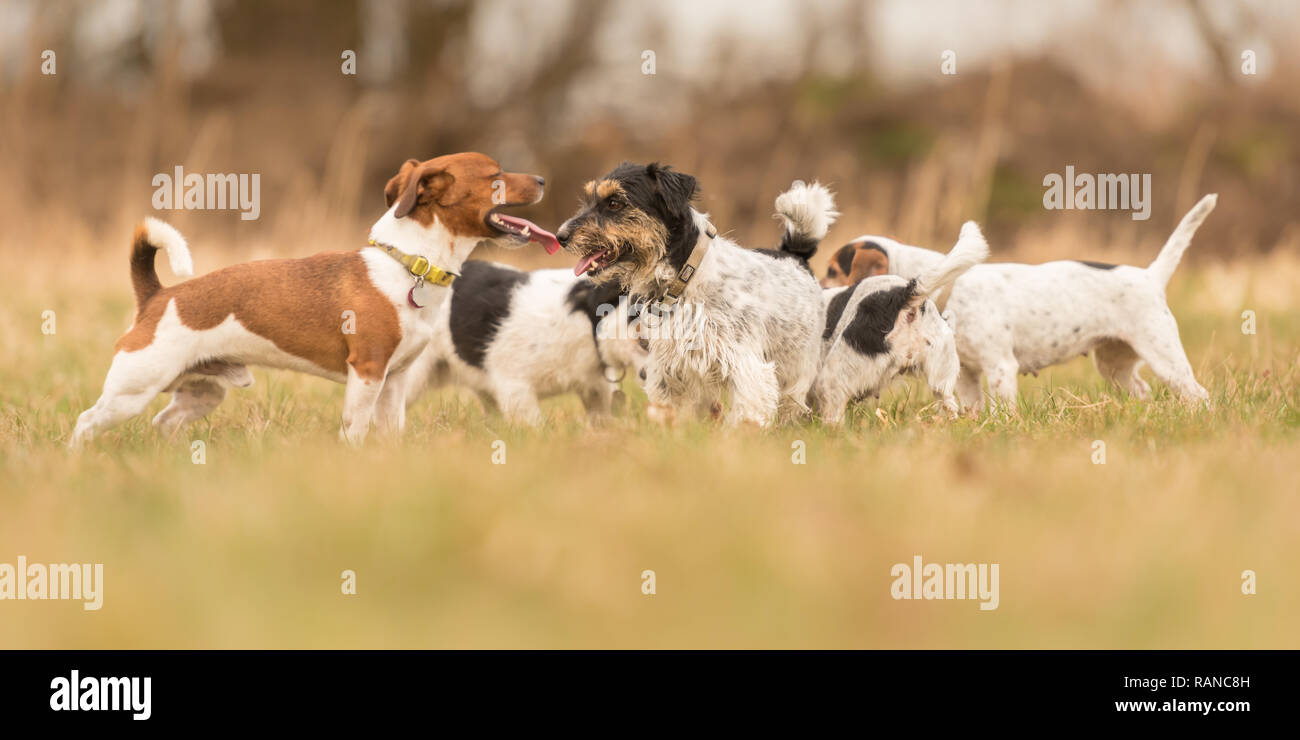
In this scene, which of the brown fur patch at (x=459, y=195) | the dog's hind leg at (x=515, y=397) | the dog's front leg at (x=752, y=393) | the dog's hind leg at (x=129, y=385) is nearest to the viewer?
the dog's hind leg at (x=129, y=385)

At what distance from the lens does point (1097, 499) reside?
140 inches

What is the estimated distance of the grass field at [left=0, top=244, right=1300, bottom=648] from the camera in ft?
8.87

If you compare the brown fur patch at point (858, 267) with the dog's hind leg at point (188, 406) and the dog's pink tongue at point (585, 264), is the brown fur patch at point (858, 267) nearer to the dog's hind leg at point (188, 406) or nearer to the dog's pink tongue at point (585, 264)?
the dog's pink tongue at point (585, 264)

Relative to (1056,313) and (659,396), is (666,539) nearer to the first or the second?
(659,396)

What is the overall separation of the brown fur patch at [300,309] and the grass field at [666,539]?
0.65m

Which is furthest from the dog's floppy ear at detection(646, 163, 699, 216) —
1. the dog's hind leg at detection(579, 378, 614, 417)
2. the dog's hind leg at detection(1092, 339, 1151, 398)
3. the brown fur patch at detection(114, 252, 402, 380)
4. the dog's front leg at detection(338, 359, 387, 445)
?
the dog's hind leg at detection(1092, 339, 1151, 398)

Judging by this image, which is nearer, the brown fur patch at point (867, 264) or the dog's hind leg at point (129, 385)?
the dog's hind leg at point (129, 385)

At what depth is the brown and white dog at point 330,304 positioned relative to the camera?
5.11 metres

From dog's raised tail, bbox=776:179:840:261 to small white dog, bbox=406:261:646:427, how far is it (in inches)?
40.4

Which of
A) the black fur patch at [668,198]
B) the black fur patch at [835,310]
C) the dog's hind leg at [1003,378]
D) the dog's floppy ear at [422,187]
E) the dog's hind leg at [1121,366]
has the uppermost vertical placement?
the dog's floppy ear at [422,187]

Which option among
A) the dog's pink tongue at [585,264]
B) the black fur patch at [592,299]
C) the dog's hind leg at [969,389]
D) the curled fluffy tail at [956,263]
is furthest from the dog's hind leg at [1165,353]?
the dog's pink tongue at [585,264]

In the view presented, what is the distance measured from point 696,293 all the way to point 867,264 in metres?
1.47

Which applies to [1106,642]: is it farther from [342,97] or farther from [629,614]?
[342,97]

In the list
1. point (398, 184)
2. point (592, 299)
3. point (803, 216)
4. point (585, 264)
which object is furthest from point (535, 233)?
point (803, 216)
